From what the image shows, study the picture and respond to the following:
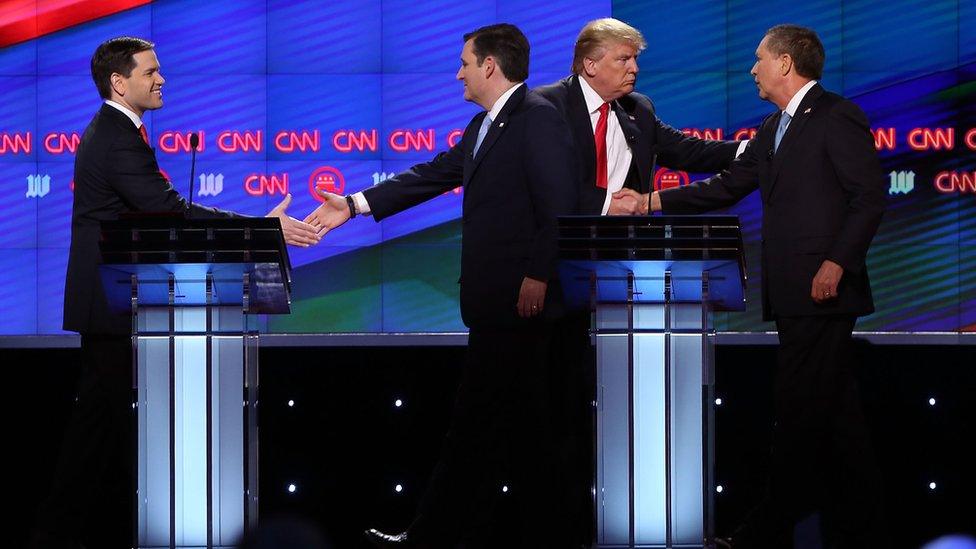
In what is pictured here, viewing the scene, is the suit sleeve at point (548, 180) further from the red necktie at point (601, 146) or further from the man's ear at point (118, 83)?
the man's ear at point (118, 83)

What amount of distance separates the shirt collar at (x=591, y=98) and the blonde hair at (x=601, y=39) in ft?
0.18

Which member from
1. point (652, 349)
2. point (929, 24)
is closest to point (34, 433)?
point (652, 349)

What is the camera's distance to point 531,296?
3.52 metres

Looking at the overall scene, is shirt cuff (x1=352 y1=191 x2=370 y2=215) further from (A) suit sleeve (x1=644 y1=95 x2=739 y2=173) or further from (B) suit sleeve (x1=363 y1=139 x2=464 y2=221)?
(A) suit sleeve (x1=644 y1=95 x2=739 y2=173)

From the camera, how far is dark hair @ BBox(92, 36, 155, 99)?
3812 mm

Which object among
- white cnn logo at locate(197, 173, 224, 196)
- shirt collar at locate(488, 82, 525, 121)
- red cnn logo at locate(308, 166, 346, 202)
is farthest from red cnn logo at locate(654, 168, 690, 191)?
shirt collar at locate(488, 82, 525, 121)

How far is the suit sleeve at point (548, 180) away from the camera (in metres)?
3.53

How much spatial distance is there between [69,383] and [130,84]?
1193mm

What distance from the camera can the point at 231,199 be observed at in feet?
25.0

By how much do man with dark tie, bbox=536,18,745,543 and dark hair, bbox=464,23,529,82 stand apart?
0.22m

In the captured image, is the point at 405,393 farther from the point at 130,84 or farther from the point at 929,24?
the point at 929,24

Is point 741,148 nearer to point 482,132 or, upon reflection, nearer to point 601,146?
point 601,146

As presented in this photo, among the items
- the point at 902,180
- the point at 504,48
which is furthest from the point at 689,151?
the point at 902,180

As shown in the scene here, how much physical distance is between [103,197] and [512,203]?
4.11 feet
